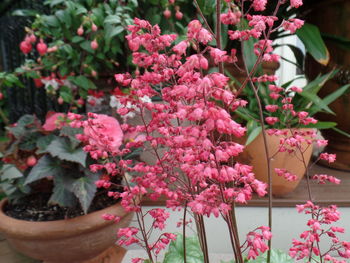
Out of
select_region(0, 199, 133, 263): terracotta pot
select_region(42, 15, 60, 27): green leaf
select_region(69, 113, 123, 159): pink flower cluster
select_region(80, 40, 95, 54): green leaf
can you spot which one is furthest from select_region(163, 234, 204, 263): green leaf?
select_region(42, 15, 60, 27): green leaf

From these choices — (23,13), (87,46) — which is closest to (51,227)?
(87,46)

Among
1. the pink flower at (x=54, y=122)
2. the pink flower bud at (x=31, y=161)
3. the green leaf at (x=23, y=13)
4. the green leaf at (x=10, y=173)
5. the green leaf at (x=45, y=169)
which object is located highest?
the green leaf at (x=23, y=13)

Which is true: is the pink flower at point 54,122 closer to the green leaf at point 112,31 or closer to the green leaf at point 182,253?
the green leaf at point 112,31

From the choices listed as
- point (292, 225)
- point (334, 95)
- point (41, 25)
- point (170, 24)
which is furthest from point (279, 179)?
point (41, 25)

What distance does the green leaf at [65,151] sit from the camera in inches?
28.4

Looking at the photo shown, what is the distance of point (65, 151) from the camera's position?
2.48 ft

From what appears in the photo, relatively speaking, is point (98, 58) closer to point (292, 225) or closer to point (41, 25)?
point (41, 25)

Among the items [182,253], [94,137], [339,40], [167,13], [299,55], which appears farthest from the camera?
[299,55]

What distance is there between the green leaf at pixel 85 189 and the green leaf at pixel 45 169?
0.07 metres

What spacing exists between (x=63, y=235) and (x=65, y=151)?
0.70 ft

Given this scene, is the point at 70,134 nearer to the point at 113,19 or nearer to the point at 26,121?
the point at 26,121

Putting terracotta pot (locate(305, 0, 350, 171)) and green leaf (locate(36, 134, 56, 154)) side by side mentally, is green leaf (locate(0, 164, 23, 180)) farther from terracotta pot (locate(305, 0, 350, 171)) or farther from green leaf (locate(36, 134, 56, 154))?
terracotta pot (locate(305, 0, 350, 171))

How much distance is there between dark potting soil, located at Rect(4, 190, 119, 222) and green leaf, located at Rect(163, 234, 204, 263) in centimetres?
27

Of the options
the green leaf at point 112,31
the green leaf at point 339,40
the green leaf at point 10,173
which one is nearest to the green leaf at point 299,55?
the green leaf at point 339,40
